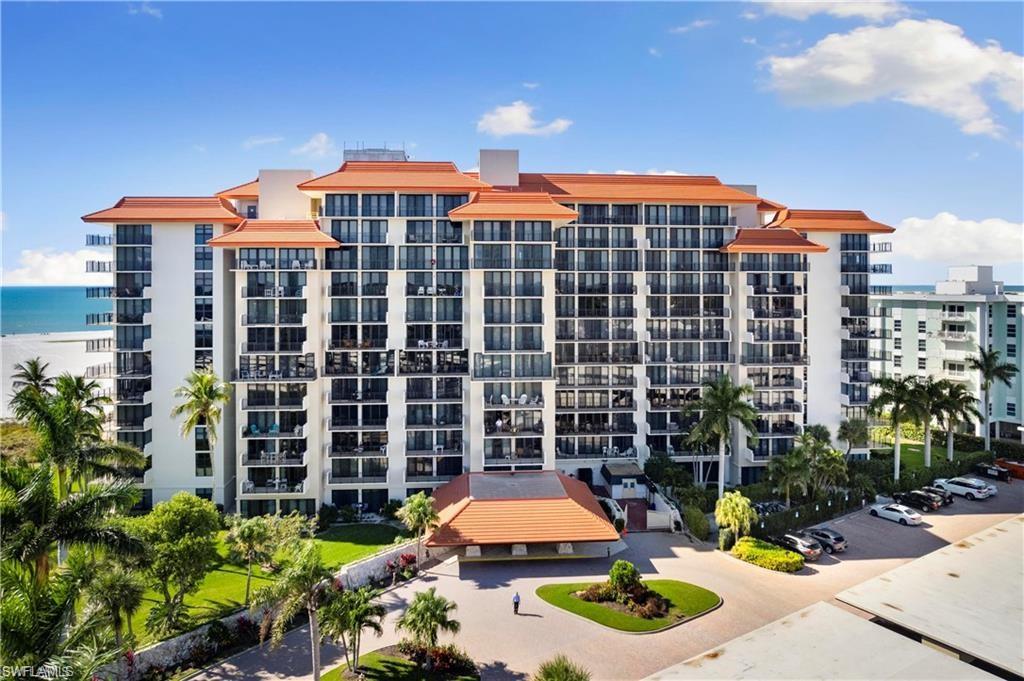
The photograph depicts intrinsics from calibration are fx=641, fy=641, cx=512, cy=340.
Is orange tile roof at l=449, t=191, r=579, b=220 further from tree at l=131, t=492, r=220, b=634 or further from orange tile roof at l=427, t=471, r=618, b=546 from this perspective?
tree at l=131, t=492, r=220, b=634

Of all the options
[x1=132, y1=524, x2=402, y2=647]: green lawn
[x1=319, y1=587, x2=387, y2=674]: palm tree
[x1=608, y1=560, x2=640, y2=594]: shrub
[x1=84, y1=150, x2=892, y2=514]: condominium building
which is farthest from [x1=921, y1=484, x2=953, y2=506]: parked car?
[x1=319, y1=587, x2=387, y2=674]: palm tree

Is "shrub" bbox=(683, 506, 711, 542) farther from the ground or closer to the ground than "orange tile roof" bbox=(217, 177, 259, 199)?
closer to the ground

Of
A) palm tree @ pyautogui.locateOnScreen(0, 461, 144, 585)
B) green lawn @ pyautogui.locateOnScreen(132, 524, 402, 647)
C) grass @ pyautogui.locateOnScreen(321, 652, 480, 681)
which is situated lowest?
grass @ pyautogui.locateOnScreen(321, 652, 480, 681)

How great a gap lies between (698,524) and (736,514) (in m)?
3.76

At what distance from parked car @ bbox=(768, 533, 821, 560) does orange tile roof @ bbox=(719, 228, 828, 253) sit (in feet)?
87.2

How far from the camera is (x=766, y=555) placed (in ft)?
144

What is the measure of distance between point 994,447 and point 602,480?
4647 cm

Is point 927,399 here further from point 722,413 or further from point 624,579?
point 624,579

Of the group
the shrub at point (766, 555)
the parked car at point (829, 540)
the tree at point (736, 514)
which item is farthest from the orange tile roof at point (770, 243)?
the shrub at point (766, 555)

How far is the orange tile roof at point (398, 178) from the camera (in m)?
55.9

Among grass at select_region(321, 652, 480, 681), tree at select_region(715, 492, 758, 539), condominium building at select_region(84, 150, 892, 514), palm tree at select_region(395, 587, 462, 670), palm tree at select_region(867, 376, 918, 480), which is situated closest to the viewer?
palm tree at select_region(395, 587, 462, 670)

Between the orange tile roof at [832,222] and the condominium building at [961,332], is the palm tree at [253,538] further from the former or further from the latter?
the condominium building at [961,332]

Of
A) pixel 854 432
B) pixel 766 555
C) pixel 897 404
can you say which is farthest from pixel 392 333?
pixel 897 404

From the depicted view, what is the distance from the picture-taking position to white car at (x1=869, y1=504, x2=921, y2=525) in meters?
51.7
